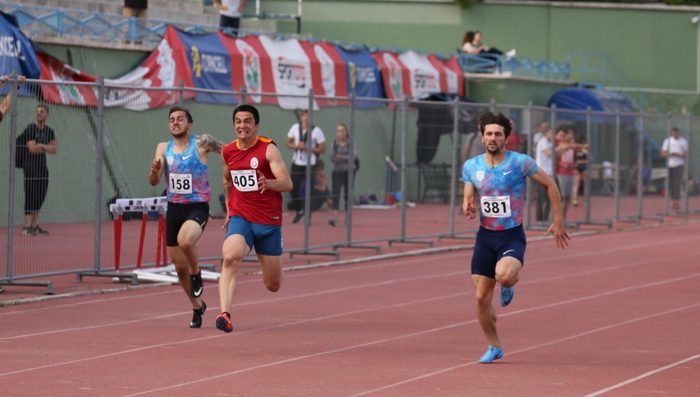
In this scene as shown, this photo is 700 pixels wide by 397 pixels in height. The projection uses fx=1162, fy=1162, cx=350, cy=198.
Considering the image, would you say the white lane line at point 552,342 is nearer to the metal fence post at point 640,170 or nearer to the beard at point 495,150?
the beard at point 495,150

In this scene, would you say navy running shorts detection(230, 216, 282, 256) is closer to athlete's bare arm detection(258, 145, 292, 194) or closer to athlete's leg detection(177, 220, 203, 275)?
athlete's bare arm detection(258, 145, 292, 194)

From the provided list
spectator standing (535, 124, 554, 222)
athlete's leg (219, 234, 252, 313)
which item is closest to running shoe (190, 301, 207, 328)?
athlete's leg (219, 234, 252, 313)

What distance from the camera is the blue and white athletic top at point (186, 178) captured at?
11273 millimetres

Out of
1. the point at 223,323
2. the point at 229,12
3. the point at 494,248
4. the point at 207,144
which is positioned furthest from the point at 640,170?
the point at 223,323

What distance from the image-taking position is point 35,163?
1315 cm

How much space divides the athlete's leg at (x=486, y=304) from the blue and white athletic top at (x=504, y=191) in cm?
43

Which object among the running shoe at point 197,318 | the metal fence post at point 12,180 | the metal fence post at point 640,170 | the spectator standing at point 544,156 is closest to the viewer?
the running shoe at point 197,318

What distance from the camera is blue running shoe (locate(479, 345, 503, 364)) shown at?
922cm

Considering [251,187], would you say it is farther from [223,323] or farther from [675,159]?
[675,159]

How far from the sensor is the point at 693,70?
147 feet

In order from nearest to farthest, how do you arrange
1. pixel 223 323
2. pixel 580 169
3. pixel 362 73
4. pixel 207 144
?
pixel 223 323
pixel 207 144
pixel 580 169
pixel 362 73

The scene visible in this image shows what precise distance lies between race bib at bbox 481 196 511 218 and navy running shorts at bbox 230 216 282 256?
6.79 feet

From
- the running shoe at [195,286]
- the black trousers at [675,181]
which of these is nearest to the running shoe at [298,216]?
the running shoe at [195,286]

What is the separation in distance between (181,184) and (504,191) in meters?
3.49
